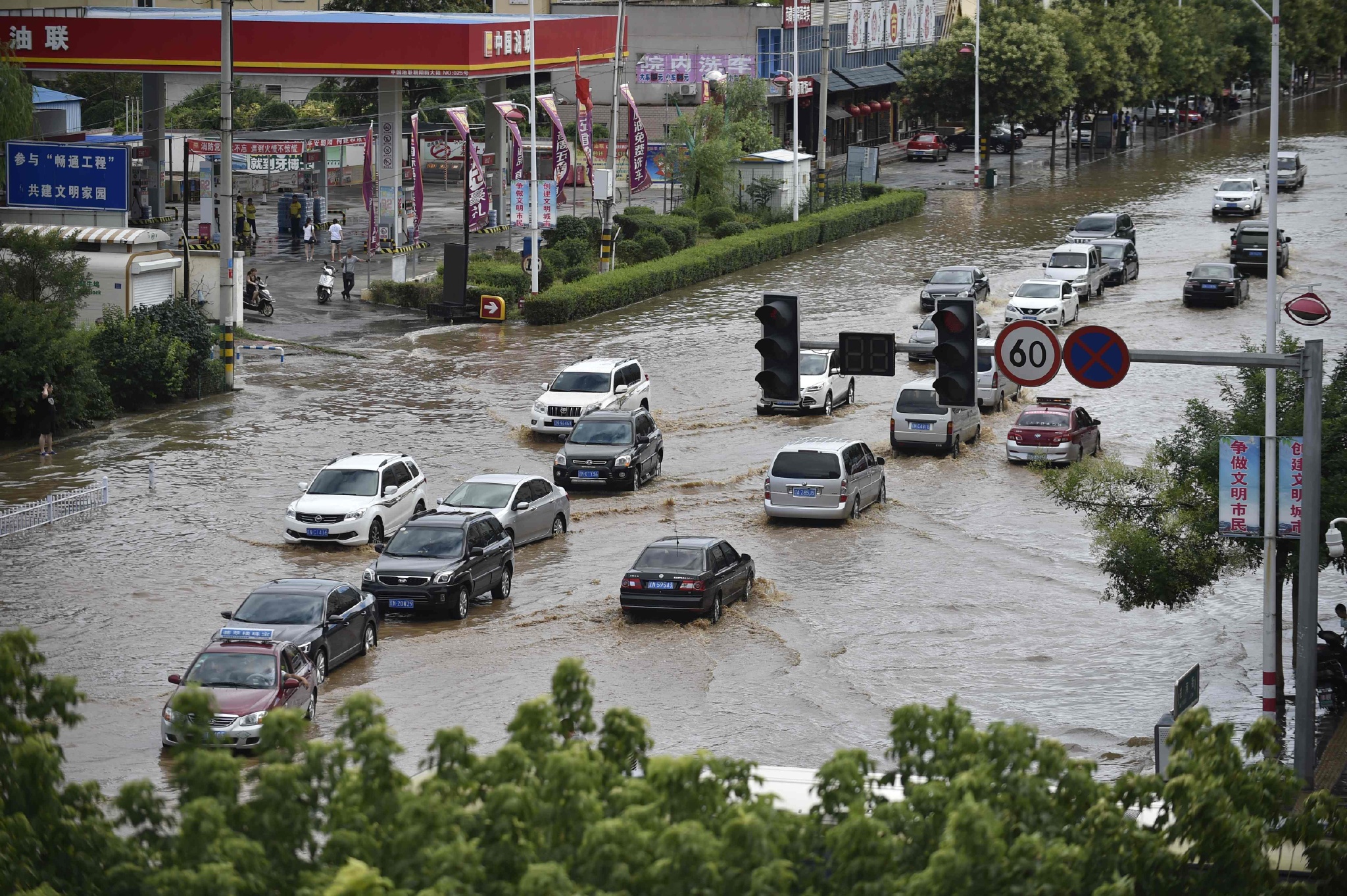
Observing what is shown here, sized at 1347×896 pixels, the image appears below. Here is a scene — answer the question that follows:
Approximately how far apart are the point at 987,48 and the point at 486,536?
62.0 meters

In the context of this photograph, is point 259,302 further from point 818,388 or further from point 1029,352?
point 1029,352

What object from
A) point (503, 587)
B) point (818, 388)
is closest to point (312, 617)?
point (503, 587)

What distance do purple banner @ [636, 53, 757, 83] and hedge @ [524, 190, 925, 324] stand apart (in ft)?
50.1

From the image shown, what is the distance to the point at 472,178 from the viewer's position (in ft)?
188

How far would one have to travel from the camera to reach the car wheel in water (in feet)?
91.0

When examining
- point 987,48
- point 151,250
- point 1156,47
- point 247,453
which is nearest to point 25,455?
point 247,453

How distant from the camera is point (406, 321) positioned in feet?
170

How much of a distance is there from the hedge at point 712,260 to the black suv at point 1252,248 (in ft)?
52.3

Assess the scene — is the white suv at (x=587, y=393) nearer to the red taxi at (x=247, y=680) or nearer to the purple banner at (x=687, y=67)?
the red taxi at (x=247, y=680)

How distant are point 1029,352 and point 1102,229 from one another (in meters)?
47.7

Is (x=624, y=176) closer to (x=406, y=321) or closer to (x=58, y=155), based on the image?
(x=406, y=321)

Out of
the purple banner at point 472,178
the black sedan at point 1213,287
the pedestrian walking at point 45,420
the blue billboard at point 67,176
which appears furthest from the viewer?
the purple banner at point 472,178

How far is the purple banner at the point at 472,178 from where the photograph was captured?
182 feet

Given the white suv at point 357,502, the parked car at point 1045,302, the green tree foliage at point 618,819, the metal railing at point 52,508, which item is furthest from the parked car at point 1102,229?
the green tree foliage at point 618,819
